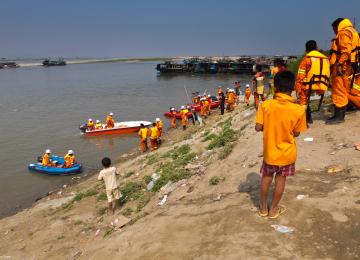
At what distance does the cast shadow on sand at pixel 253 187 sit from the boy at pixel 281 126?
28.0 inches

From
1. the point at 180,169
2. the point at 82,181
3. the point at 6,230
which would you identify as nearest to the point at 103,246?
the point at 180,169

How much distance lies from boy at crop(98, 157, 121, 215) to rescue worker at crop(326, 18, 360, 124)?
4.99 meters

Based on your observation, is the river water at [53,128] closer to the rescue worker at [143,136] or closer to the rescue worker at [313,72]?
the rescue worker at [143,136]

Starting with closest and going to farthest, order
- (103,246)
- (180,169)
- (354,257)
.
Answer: (354,257) < (103,246) < (180,169)

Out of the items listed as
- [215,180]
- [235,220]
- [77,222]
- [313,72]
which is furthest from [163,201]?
[313,72]

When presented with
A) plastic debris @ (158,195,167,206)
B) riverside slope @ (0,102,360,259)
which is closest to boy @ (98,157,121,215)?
riverside slope @ (0,102,360,259)

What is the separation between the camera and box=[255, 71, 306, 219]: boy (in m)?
4.71

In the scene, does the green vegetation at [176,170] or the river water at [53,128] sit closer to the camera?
the green vegetation at [176,170]

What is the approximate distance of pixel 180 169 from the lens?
969 cm

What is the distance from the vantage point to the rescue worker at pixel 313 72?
25.4 ft

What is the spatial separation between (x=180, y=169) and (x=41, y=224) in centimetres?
370

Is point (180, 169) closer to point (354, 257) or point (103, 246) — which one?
point (103, 246)

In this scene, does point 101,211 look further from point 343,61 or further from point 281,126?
point 343,61

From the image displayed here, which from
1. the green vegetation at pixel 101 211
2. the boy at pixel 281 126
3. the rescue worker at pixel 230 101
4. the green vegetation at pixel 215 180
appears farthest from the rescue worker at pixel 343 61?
the rescue worker at pixel 230 101
